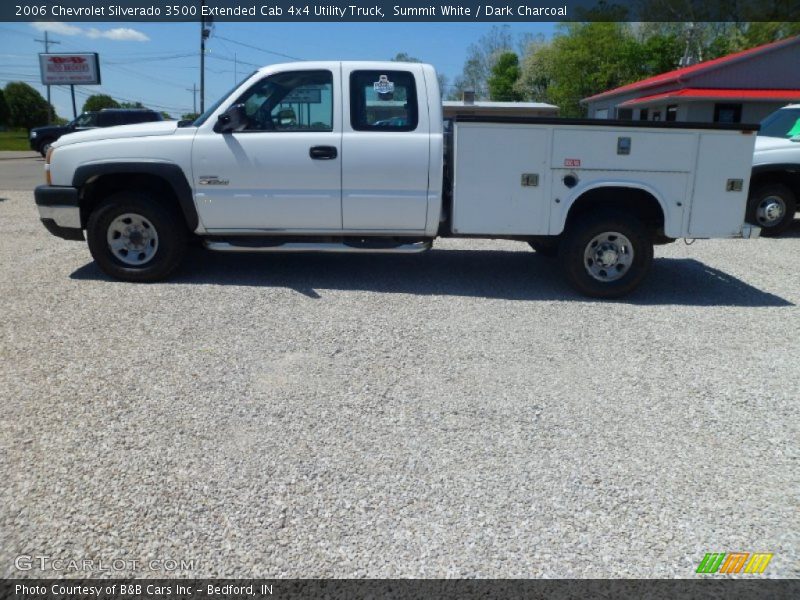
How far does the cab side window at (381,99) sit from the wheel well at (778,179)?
6.49 m

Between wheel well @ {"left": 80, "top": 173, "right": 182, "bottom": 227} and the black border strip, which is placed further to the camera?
wheel well @ {"left": 80, "top": 173, "right": 182, "bottom": 227}

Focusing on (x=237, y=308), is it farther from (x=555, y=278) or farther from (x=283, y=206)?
(x=555, y=278)

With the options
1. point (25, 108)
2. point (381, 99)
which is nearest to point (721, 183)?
point (381, 99)

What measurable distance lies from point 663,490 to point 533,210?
3621mm

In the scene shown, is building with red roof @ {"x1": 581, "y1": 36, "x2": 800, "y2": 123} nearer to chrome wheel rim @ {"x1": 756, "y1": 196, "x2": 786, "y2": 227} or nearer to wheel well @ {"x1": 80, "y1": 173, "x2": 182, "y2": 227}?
chrome wheel rim @ {"x1": 756, "y1": 196, "x2": 786, "y2": 227}

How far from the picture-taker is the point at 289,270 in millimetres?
7547

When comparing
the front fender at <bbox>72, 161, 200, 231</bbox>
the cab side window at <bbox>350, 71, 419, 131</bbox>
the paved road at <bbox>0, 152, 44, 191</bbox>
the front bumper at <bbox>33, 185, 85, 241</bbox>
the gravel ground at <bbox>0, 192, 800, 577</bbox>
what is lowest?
the paved road at <bbox>0, 152, 44, 191</bbox>

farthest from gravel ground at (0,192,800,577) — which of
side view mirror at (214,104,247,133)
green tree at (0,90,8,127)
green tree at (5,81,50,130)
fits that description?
green tree at (5,81,50,130)

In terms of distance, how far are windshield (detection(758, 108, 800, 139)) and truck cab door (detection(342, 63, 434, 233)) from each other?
23.4 feet

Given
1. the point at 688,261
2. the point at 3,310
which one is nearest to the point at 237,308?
the point at 3,310

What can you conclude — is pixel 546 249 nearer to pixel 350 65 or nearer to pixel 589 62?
pixel 350 65

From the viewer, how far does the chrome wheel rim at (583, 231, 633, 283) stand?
661 centimetres

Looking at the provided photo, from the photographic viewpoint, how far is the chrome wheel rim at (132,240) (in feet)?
22.0

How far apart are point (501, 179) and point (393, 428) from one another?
328 centimetres
